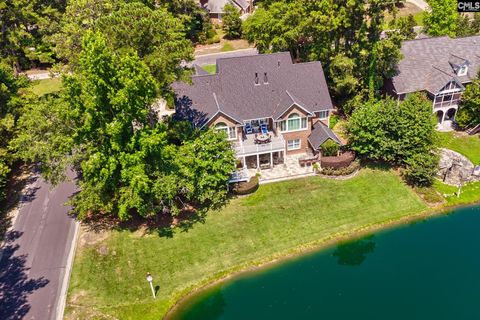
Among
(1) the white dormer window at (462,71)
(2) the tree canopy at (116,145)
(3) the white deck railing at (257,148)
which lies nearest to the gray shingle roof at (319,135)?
(3) the white deck railing at (257,148)

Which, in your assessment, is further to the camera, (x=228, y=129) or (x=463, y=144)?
(x=463, y=144)

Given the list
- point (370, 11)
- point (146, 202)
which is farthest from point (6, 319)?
point (370, 11)

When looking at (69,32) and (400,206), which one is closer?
(400,206)

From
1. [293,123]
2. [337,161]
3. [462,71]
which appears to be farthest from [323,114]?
[462,71]

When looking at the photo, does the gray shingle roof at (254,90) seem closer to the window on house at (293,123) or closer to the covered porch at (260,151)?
the window on house at (293,123)

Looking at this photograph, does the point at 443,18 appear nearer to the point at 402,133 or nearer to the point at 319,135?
the point at 402,133

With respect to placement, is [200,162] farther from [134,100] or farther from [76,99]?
[76,99]
